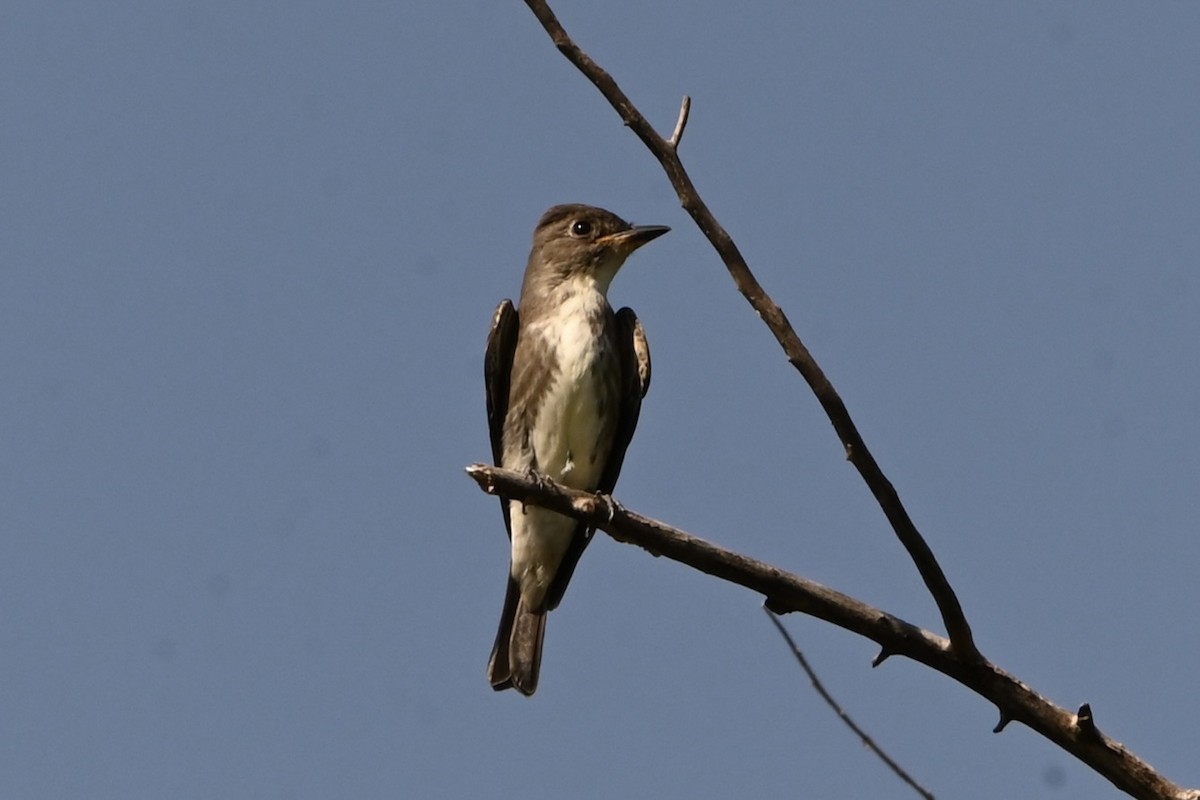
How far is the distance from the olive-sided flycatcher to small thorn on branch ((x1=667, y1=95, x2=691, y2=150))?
337 centimetres

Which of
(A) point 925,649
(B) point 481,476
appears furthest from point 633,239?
(A) point 925,649

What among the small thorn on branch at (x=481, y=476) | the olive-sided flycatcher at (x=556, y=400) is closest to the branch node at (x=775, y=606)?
the small thorn on branch at (x=481, y=476)

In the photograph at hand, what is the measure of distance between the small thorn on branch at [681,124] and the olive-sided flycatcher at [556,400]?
3.37 m

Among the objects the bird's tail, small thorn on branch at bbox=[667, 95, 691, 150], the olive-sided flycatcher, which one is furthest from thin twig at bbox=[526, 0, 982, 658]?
the bird's tail

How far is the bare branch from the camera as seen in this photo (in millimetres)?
5258

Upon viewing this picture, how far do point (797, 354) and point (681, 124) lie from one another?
3.11 ft

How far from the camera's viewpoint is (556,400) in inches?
356

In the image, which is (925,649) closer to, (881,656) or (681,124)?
(881,656)

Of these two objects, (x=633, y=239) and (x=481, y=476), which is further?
(x=633, y=239)

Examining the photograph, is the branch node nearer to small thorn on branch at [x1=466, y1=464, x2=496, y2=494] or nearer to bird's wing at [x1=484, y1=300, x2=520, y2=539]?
small thorn on branch at [x1=466, y1=464, x2=496, y2=494]

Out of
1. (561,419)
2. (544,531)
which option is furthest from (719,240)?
(544,531)

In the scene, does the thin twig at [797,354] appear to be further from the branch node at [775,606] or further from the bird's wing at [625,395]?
the bird's wing at [625,395]

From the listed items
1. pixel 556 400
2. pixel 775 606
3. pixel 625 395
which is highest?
pixel 625 395

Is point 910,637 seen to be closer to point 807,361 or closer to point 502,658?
point 807,361
